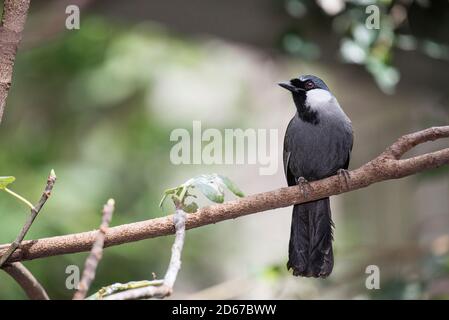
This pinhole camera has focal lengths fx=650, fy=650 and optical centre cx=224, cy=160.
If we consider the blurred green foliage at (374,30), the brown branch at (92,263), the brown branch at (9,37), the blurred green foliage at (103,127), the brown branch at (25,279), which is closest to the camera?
the brown branch at (92,263)

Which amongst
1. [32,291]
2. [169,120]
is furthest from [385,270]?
[32,291]

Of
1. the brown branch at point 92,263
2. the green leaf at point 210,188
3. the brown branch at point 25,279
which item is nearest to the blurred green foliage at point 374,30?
the green leaf at point 210,188

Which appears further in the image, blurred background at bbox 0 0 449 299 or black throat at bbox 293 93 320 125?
blurred background at bbox 0 0 449 299

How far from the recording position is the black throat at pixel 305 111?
233 cm

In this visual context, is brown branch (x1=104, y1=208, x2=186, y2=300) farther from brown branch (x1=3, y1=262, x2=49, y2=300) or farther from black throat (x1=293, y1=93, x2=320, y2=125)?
black throat (x1=293, y1=93, x2=320, y2=125)

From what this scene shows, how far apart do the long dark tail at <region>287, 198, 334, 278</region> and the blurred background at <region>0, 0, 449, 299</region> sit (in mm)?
545

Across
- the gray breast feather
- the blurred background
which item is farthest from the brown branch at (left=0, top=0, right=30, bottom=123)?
the blurred background

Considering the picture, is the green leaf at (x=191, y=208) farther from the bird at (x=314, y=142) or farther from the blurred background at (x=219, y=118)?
the blurred background at (x=219, y=118)

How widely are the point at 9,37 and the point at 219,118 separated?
3.39m

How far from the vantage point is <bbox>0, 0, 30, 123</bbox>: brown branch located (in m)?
1.50

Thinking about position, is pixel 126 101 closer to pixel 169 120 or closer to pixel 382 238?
pixel 169 120

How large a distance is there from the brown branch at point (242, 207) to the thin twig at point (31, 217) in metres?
0.03

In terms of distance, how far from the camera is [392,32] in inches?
114

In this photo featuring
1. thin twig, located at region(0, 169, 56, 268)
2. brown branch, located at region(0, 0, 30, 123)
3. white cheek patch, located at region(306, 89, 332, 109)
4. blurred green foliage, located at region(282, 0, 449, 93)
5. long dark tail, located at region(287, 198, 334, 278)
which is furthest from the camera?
blurred green foliage, located at region(282, 0, 449, 93)
